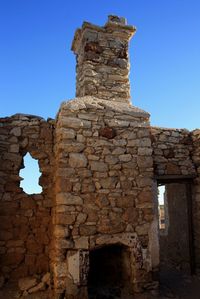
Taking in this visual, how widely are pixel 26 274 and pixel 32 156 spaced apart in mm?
2251

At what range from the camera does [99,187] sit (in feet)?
16.8

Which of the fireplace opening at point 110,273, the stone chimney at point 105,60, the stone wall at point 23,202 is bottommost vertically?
the fireplace opening at point 110,273

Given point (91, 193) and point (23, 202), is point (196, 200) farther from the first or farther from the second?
point (23, 202)

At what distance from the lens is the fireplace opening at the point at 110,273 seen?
5.08 m

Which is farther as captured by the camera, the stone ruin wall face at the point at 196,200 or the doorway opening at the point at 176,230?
the doorway opening at the point at 176,230

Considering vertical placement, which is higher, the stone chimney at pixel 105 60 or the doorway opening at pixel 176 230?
the stone chimney at pixel 105 60

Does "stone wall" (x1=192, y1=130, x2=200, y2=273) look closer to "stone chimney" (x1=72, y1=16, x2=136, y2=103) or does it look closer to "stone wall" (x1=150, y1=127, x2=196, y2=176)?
"stone wall" (x1=150, y1=127, x2=196, y2=176)

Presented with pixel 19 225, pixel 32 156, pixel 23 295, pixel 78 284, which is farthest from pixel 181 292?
Answer: pixel 32 156

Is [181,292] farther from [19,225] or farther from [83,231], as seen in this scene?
[19,225]

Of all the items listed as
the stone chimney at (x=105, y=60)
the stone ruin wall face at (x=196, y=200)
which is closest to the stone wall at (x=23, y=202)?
the stone chimney at (x=105, y=60)

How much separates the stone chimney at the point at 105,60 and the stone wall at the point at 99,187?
3.25 ft

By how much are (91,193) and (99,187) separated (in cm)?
18

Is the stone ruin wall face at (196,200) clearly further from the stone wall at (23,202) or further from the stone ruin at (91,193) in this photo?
the stone wall at (23,202)

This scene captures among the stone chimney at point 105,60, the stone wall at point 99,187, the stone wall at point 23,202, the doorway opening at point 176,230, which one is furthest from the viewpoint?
the doorway opening at point 176,230
